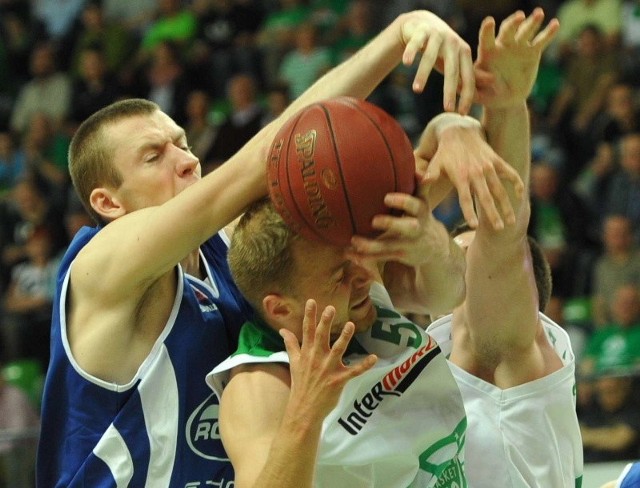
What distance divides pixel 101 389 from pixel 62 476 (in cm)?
30

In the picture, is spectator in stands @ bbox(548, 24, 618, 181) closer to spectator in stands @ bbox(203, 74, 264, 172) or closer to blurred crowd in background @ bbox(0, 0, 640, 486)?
blurred crowd in background @ bbox(0, 0, 640, 486)

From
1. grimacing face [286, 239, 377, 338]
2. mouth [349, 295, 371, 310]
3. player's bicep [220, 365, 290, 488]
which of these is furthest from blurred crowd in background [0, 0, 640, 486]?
player's bicep [220, 365, 290, 488]

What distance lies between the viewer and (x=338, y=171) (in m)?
2.79

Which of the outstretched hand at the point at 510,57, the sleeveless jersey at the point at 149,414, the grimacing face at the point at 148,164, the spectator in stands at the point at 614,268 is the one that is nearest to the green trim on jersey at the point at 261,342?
the sleeveless jersey at the point at 149,414

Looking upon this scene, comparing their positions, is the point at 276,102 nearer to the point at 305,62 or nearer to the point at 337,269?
the point at 305,62

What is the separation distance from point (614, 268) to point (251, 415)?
5.89 metres

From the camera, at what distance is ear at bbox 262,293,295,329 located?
2.99m

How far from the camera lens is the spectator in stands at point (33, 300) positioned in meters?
9.57

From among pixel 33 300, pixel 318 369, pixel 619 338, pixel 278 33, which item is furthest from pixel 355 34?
pixel 318 369

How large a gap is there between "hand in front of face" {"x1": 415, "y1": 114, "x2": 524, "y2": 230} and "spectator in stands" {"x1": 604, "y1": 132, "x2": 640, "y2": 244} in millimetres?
5885

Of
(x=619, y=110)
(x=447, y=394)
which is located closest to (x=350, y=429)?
(x=447, y=394)

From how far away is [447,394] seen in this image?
3.25m

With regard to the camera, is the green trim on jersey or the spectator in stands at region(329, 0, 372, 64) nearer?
the green trim on jersey

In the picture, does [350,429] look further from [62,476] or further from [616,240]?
[616,240]
